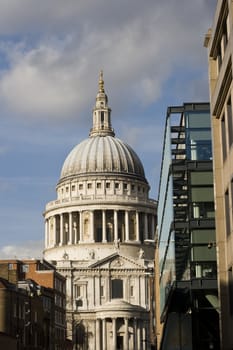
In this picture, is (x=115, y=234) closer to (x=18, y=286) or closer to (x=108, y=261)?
(x=108, y=261)

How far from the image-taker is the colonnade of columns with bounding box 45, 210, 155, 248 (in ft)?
600

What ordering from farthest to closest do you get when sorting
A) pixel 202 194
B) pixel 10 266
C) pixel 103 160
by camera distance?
pixel 103 160 → pixel 10 266 → pixel 202 194

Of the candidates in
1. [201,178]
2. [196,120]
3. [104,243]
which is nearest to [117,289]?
[104,243]

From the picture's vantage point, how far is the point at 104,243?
180 metres

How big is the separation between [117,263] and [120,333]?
13710 millimetres

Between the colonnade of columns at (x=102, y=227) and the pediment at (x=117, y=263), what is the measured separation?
853cm

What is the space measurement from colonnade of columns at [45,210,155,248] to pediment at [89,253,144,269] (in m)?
8.53

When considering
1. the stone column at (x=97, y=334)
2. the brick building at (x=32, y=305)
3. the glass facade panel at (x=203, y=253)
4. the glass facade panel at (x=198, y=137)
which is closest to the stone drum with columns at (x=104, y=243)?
the stone column at (x=97, y=334)

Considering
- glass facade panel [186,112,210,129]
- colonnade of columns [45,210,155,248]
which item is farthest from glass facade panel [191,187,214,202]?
colonnade of columns [45,210,155,248]

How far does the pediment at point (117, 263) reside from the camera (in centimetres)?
17225

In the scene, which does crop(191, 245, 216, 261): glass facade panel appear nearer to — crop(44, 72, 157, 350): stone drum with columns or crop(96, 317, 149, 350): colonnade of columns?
crop(44, 72, 157, 350): stone drum with columns

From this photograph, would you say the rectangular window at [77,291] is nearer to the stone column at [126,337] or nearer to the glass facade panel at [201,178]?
the stone column at [126,337]

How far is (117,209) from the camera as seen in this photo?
184625 mm

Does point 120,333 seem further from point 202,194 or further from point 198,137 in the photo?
point 198,137
